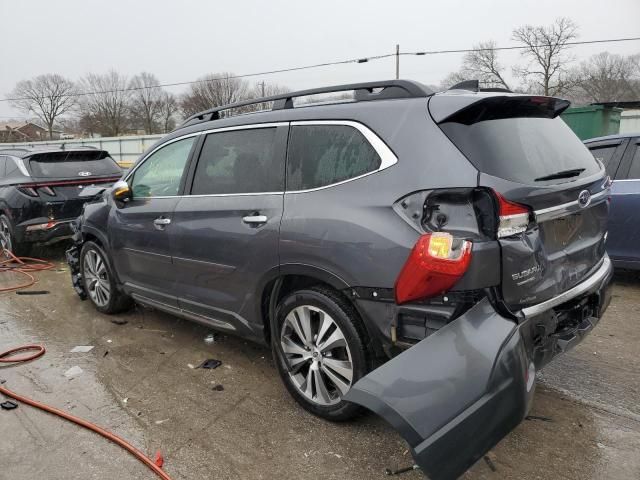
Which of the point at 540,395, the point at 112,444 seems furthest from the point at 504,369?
the point at 112,444

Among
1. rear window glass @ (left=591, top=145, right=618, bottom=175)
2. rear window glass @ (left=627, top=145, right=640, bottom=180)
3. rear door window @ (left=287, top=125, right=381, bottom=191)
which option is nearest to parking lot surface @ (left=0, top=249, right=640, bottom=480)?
rear door window @ (left=287, top=125, right=381, bottom=191)

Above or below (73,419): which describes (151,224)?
above

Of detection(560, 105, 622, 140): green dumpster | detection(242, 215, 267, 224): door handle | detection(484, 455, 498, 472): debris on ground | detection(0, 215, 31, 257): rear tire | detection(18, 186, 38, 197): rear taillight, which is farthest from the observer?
detection(560, 105, 622, 140): green dumpster

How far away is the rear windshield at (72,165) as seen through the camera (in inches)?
288

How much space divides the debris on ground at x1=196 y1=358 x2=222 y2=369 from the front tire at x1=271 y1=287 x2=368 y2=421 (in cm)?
81

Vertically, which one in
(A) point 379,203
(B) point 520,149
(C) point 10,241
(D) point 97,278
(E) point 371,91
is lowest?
(C) point 10,241

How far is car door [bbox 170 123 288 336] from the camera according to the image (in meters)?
2.99

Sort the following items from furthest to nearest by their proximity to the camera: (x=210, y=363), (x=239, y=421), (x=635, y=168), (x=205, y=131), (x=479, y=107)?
(x=635, y=168), (x=210, y=363), (x=205, y=131), (x=239, y=421), (x=479, y=107)

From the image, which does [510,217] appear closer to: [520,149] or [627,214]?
[520,149]

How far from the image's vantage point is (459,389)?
1.92 metres

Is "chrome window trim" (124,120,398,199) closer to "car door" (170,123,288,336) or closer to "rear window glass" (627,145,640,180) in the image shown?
"car door" (170,123,288,336)

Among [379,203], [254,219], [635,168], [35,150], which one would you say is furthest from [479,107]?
[35,150]

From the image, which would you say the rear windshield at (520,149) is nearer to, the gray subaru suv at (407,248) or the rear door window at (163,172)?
the gray subaru suv at (407,248)

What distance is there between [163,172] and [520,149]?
8.93 ft
